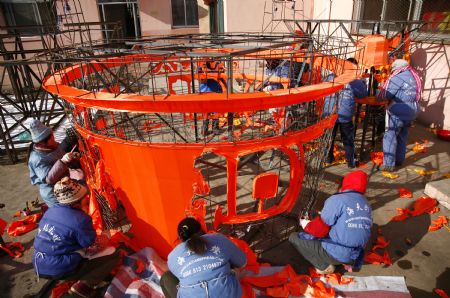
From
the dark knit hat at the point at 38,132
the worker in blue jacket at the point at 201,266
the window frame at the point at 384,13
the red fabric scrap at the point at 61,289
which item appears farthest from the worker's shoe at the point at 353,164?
the dark knit hat at the point at 38,132

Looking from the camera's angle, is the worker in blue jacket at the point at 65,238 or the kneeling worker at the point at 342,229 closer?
the worker in blue jacket at the point at 65,238

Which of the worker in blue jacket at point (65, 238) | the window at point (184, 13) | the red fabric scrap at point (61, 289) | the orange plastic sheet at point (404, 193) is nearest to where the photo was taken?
the worker in blue jacket at point (65, 238)

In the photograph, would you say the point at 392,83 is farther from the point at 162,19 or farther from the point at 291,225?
the point at 162,19

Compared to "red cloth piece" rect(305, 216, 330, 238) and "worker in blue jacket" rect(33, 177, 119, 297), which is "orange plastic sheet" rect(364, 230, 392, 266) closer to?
"red cloth piece" rect(305, 216, 330, 238)

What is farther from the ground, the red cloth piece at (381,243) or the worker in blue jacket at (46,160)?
the worker in blue jacket at (46,160)

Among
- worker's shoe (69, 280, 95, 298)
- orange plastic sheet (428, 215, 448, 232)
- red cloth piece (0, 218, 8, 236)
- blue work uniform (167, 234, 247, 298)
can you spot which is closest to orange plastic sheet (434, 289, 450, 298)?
orange plastic sheet (428, 215, 448, 232)

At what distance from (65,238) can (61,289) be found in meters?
0.91

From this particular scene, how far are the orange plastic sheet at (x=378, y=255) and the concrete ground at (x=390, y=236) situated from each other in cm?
8

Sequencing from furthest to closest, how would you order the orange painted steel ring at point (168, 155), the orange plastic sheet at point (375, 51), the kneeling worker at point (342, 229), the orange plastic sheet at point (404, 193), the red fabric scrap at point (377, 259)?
1. the orange plastic sheet at point (375, 51)
2. the orange plastic sheet at point (404, 193)
3. the red fabric scrap at point (377, 259)
4. the kneeling worker at point (342, 229)
5. the orange painted steel ring at point (168, 155)

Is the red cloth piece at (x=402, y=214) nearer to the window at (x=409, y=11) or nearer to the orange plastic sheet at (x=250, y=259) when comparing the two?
the orange plastic sheet at (x=250, y=259)

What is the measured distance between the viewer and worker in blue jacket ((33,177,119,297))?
3.87 meters

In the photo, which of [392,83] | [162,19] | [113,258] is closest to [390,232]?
[392,83]

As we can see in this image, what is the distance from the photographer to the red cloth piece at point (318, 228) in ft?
14.1

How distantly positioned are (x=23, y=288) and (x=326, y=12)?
563 inches
